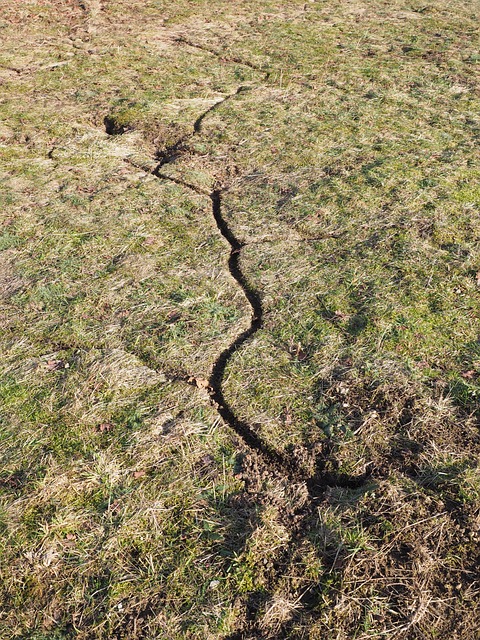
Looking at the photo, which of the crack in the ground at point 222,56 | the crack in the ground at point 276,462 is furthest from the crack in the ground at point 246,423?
the crack in the ground at point 222,56

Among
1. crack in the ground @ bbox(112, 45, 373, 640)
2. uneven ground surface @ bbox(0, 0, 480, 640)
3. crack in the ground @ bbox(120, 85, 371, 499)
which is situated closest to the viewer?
uneven ground surface @ bbox(0, 0, 480, 640)

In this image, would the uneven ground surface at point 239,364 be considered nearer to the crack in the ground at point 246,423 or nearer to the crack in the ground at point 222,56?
the crack in the ground at point 246,423

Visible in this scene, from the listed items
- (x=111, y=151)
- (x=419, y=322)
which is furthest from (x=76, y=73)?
(x=419, y=322)

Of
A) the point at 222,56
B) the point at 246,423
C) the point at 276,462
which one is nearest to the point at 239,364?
the point at 246,423

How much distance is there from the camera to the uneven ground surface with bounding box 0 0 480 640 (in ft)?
6.60

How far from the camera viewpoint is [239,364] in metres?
2.86

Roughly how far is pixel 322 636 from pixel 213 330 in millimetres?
1521

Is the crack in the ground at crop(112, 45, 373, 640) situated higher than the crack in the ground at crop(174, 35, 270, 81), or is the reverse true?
the crack in the ground at crop(174, 35, 270, 81)

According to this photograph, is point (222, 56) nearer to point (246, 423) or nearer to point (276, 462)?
point (246, 423)

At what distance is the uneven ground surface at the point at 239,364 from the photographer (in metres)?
2.01

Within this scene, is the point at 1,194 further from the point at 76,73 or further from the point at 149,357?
the point at 76,73

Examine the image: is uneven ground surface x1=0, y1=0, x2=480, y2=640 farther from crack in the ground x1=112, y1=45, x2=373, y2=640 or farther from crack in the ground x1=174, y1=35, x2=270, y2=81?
crack in the ground x1=174, y1=35, x2=270, y2=81

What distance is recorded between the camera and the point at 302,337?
2.99m

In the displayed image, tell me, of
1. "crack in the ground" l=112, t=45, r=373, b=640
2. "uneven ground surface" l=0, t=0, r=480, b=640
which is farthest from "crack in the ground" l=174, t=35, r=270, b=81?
"crack in the ground" l=112, t=45, r=373, b=640
